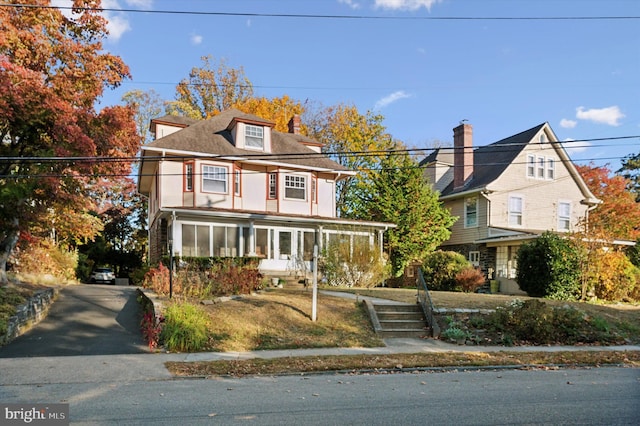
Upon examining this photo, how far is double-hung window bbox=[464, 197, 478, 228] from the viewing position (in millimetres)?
28828

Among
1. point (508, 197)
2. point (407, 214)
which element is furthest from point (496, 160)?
A: point (407, 214)

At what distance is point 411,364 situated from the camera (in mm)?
9297

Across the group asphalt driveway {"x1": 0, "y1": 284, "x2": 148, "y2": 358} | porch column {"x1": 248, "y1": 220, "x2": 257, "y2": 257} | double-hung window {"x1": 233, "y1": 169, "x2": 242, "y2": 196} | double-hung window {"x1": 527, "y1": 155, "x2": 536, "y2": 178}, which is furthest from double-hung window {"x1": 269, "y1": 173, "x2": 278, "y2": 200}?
double-hung window {"x1": 527, "y1": 155, "x2": 536, "y2": 178}

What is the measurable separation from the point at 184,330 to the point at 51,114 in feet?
28.4

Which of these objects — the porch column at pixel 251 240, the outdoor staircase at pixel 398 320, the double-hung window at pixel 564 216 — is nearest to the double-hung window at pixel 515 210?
the double-hung window at pixel 564 216

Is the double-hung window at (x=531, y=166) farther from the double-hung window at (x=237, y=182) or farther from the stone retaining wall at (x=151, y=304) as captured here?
the stone retaining wall at (x=151, y=304)

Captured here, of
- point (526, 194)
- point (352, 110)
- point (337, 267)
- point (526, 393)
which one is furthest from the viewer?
point (352, 110)

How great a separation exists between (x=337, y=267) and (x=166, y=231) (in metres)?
10.1

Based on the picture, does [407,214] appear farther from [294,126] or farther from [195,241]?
[195,241]

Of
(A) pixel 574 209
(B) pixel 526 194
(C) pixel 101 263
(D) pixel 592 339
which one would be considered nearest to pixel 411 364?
(D) pixel 592 339

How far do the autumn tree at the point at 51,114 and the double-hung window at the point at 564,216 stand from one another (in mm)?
26471

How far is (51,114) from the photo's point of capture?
14148 millimetres

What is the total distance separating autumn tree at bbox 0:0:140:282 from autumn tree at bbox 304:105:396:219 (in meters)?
18.9

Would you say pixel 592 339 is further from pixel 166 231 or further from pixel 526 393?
pixel 166 231
